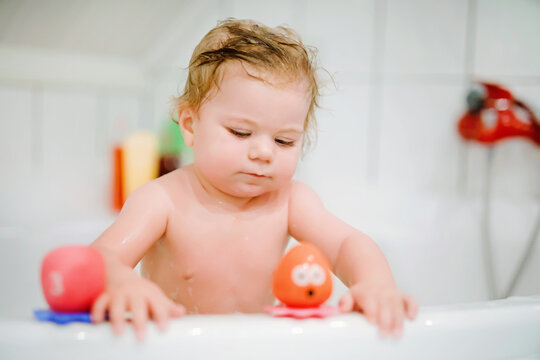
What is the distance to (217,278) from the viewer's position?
79cm

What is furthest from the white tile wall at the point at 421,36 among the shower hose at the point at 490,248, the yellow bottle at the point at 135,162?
the yellow bottle at the point at 135,162

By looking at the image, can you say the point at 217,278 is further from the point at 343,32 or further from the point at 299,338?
the point at 343,32

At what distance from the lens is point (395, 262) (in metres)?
1.32

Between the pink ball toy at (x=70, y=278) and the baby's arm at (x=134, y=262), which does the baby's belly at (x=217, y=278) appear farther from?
the pink ball toy at (x=70, y=278)

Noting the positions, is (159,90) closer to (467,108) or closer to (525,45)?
(467,108)

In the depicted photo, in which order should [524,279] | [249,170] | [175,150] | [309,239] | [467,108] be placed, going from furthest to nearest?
[175,150] → [467,108] → [524,279] → [309,239] → [249,170]

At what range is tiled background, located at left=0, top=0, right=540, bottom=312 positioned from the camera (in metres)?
1.40

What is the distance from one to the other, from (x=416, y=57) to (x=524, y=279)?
2.40 ft

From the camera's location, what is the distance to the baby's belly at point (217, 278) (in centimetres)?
79

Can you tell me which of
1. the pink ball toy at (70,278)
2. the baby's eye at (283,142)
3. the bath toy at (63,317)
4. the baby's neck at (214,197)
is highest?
the baby's eye at (283,142)

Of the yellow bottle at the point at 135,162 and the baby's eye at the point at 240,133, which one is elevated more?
the baby's eye at the point at 240,133

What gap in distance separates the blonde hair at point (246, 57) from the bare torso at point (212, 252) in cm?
15

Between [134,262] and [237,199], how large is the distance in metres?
0.19

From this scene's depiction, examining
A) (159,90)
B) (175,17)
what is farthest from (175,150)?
(175,17)
